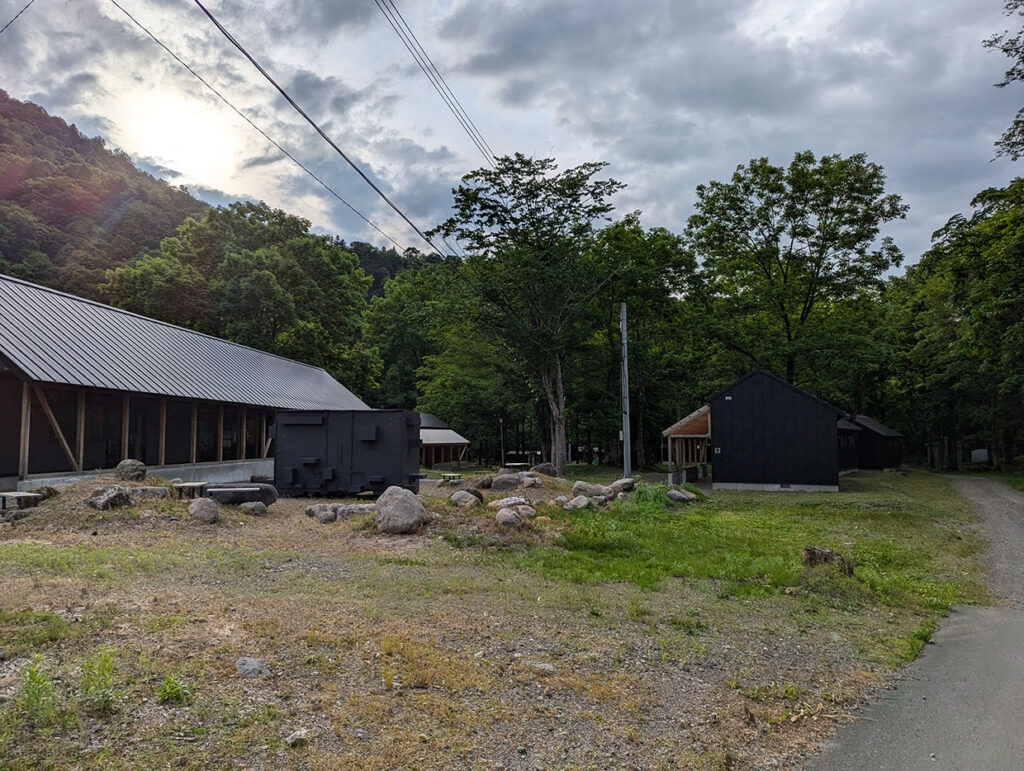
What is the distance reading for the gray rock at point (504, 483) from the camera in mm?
19125

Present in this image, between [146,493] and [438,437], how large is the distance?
3017cm

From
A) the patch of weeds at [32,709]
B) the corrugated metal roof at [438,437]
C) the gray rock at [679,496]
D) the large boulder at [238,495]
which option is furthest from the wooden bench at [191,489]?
the corrugated metal roof at [438,437]

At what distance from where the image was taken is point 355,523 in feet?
36.7

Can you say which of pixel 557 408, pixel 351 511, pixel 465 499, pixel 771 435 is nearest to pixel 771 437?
pixel 771 435

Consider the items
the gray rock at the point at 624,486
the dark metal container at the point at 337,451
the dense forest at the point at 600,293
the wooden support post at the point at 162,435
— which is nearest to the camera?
the dark metal container at the point at 337,451

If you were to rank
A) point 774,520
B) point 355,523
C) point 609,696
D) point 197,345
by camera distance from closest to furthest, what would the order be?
point 609,696 < point 355,523 < point 774,520 < point 197,345

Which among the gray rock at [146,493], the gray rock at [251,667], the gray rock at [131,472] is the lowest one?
the gray rock at [251,667]

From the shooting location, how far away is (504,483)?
759 inches

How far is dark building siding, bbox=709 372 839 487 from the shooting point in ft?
70.6

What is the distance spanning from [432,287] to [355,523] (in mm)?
20949

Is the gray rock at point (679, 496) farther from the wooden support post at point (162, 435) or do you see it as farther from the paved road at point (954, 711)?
the wooden support post at point (162, 435)

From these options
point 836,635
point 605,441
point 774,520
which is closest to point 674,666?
point 836,635

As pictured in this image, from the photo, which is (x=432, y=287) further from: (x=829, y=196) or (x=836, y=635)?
(x=836, y=635)

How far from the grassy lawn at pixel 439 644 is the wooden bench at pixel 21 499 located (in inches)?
58.5
